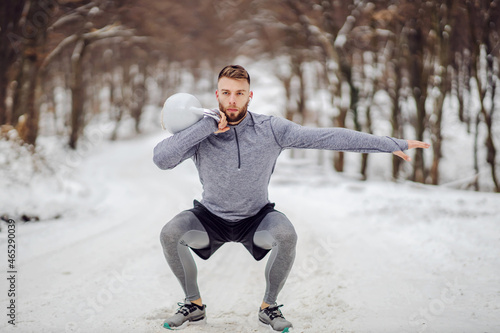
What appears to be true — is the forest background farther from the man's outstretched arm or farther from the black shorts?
the man's outstretched arm

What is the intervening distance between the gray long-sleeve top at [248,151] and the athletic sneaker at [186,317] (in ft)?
2.32

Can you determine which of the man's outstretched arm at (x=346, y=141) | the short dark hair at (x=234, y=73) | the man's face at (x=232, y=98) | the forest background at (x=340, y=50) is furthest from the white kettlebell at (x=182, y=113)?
the forest background at (x=340, y=50)

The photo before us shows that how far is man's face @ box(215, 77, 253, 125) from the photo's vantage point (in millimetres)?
2912

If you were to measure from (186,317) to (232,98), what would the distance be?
5.37 feet

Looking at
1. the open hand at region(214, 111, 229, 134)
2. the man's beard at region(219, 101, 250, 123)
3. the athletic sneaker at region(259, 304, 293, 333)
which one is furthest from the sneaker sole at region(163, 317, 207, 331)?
the man's beard at region(219, 101, 250, 123)

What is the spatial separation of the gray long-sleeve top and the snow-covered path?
37.6 inches

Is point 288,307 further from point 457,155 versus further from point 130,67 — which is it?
point 130,67

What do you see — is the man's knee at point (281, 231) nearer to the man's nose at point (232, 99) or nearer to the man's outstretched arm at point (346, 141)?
the man's outstretched arm at point (346, 141)

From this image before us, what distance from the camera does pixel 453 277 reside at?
3855mm

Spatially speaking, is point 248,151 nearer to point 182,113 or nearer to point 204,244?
point 182,113

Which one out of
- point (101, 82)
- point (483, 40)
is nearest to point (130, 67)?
point (101, 82)

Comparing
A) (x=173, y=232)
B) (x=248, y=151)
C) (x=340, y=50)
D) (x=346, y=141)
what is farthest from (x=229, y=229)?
(x=340, y=50)

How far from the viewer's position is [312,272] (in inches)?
165

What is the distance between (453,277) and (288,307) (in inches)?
69.4
